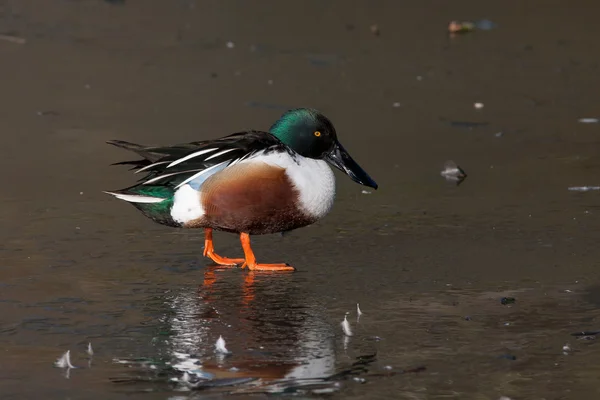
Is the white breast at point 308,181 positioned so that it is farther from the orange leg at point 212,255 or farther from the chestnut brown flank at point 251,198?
the orange leg at point 212,255

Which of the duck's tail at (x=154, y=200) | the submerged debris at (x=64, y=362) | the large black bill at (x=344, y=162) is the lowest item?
the submerged debris at (x=64, y=362)

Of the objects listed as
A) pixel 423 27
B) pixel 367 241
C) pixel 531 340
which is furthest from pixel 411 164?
pixel 423 27

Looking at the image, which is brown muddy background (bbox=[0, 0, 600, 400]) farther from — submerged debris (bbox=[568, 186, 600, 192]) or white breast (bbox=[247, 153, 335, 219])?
white breast (bbox=[247, 153, 335, 219])

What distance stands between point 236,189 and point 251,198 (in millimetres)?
81

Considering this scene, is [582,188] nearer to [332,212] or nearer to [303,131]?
[332,212]

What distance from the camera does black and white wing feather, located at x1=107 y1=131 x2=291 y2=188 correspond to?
19.9 feet

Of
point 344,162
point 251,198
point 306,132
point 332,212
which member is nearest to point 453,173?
point 332,212

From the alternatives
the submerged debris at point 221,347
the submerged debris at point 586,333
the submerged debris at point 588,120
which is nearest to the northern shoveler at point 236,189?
the submerged debris at point 221,347

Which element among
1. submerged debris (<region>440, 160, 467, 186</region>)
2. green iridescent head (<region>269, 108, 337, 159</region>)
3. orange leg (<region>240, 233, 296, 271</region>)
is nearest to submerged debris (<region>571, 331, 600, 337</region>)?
orange leg (<region>240, 233, 296, 271</region>)

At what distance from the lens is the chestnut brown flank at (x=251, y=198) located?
6027 mm

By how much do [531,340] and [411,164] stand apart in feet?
10.5

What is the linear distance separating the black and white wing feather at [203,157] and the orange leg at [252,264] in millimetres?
339

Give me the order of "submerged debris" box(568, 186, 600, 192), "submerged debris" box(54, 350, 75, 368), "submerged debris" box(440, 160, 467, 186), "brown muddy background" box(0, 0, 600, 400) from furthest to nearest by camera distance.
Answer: "submerged debris" box(440, 160, 467, 186), "submerged debris" box(568, 186, 600, 192), "brown muddy background" box(0, 0, 600, 400), "submerged debris" box(54, 350, 75, 368)

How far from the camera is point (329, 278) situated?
5.89 metres
